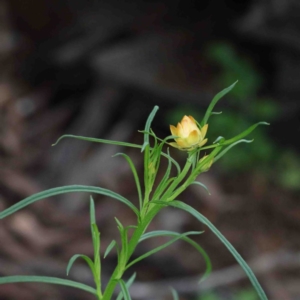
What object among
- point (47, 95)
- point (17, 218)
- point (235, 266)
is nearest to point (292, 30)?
point (235, 266)

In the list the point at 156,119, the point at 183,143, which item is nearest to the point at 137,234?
the point at 183,143

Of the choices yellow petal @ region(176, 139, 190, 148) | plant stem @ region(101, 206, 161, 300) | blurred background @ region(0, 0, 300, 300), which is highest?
yellow petal @ region(176, 139, 190, 148)

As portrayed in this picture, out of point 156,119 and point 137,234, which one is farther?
point 156,119

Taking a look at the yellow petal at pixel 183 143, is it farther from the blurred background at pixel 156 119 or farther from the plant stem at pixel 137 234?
the blurred background at pixel 156 119

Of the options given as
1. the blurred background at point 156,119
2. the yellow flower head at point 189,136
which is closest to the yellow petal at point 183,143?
the yellow flower head at point 189,136

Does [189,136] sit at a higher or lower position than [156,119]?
higher

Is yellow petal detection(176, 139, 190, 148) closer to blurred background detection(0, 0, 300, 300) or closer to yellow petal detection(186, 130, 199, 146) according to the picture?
yellow petal detection(186, 130, 199, 146)

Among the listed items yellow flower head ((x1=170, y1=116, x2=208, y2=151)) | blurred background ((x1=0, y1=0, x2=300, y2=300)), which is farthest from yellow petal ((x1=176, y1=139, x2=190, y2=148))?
blurred background ((x1=0, y1=0, x2=300, y2=300))

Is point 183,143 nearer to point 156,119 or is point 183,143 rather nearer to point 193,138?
point 193,138
